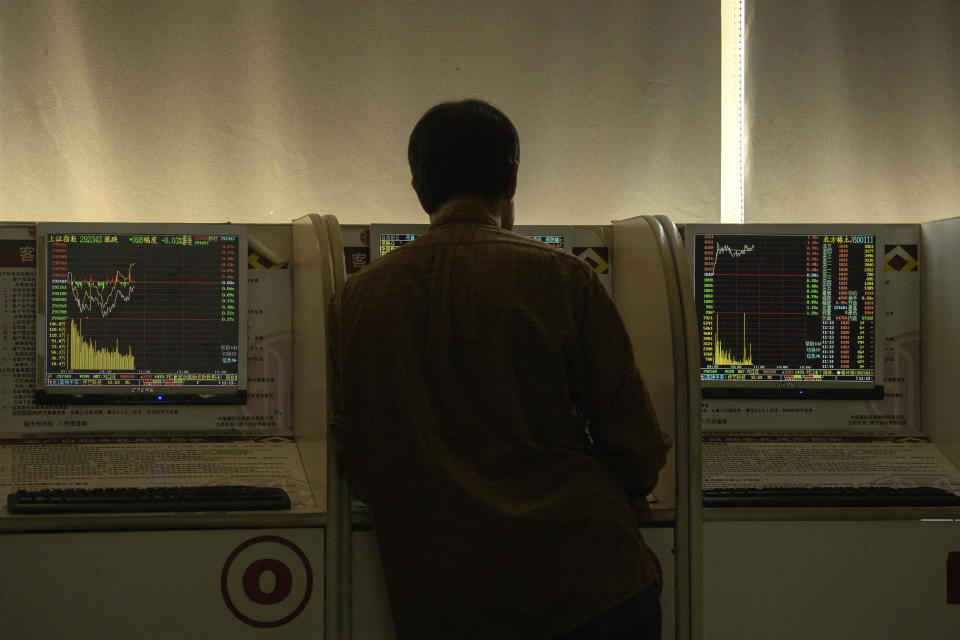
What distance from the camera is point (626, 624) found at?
119 cm

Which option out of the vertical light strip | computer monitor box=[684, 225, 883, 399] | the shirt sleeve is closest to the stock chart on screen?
computer monitor box=[684, 225, 883, 399]

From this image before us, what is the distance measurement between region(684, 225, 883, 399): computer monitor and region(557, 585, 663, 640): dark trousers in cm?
102

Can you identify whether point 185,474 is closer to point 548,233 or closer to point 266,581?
point 266,581

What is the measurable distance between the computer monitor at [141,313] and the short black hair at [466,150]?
0.94 m

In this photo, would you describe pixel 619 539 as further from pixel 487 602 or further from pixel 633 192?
→ pixel 633 192

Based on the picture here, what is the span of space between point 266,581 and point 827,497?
1.14 meters

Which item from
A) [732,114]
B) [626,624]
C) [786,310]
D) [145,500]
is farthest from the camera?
[732,114]

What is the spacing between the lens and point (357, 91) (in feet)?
8.96

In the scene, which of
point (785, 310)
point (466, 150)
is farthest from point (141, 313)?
point (785, 310)

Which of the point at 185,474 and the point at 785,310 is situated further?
the point at 785,310

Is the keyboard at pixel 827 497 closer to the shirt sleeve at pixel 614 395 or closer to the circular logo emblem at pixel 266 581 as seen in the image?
the shirt sleeve at pixel 614 395

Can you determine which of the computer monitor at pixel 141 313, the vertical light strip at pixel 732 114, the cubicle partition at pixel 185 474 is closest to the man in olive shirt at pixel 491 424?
the cubicle partition at pixel 185 474

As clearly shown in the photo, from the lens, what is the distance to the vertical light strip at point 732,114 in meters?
2.82

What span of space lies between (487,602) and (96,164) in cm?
210
